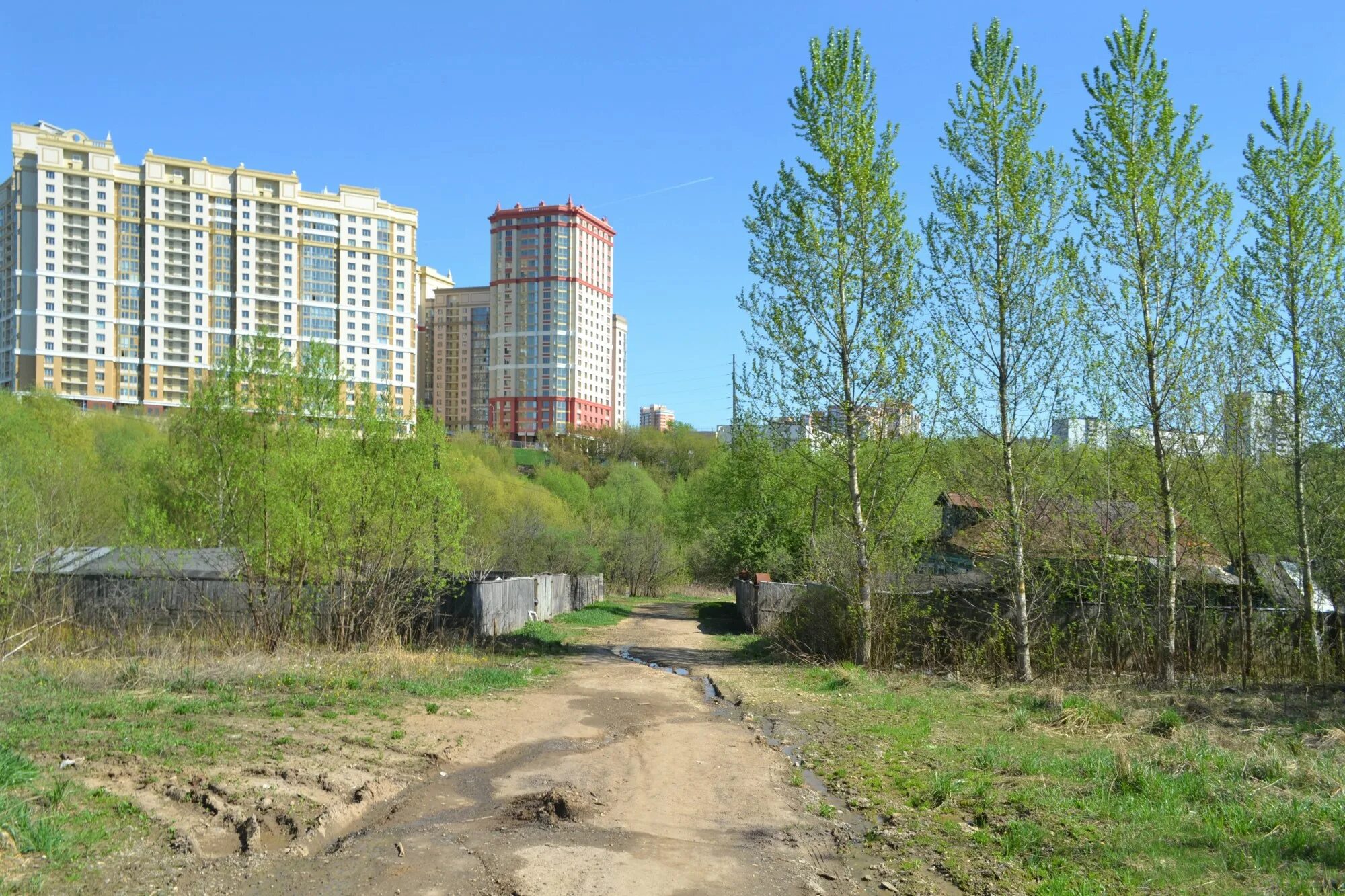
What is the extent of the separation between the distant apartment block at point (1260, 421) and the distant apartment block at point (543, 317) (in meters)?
73.7

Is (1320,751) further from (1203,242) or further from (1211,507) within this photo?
(1203,242)

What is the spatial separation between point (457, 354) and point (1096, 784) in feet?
322

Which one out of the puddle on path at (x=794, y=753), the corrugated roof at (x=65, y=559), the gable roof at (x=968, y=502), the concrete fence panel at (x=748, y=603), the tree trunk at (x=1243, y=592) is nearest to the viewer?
the puddle on path at (x=794, y=753)

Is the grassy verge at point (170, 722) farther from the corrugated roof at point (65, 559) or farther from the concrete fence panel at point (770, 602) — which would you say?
the concrete fence panel at point (770, 602)

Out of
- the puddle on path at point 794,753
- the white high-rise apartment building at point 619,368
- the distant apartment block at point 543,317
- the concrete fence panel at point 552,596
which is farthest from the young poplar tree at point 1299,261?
the white high-rise apartment building at point 619,368

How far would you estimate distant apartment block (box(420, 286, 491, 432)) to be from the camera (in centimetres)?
9806

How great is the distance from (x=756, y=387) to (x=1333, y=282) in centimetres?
1007

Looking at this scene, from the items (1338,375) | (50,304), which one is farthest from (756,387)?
(50,304)

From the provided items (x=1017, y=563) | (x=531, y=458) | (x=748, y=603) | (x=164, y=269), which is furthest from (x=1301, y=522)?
(x=164, y=269)

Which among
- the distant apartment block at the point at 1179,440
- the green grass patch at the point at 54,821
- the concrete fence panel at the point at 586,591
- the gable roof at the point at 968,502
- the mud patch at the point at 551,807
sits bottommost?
the concrete fence panel at the point at 586,591

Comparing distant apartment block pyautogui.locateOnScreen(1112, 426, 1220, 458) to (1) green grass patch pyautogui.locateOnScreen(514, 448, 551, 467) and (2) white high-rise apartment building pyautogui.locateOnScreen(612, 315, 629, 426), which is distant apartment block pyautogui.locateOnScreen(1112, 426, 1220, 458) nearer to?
(1) green grass patch pyautogui.locateOnScreen(514, 448, 551, 467)

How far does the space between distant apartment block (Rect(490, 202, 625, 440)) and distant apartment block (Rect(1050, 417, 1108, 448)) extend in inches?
2873

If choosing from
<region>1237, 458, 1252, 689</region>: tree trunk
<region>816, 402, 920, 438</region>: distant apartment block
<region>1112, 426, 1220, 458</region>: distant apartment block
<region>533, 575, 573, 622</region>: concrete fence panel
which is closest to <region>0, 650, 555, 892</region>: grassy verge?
<region>816, 402, 920, 438</region>: distant apartment block

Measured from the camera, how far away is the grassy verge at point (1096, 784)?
5672 mm
